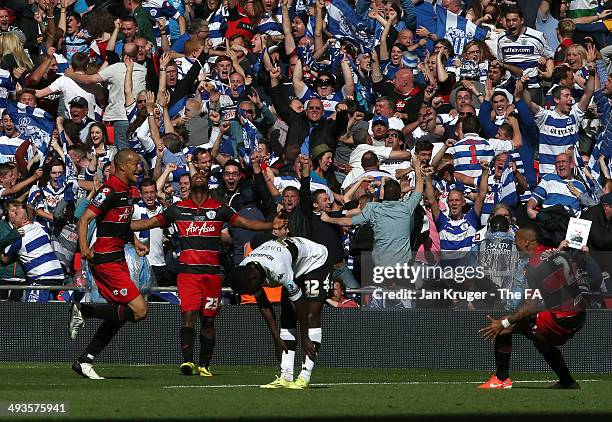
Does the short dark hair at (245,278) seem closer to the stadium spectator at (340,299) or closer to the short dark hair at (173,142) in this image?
the stadium spectator at (340,299)

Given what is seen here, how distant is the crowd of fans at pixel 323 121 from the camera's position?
19.7 meters

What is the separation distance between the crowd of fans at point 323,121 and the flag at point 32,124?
0.03m

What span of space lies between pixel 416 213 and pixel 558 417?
27.0 ft

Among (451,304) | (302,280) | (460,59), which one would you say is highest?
(460,59)

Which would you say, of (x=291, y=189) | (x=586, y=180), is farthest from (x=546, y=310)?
(x=586, y=180)

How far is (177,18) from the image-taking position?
25641 mm

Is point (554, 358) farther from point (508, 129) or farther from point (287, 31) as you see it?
point (287, 31)

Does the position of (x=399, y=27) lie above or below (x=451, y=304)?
above

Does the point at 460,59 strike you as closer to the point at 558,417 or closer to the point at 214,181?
the point at 214,181

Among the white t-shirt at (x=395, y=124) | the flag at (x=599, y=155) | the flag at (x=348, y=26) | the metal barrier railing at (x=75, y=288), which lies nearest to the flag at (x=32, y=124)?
the metal barrier railing at (x=75, y=288)

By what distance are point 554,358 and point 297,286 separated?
2.85 m

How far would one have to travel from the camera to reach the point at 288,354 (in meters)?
14.1

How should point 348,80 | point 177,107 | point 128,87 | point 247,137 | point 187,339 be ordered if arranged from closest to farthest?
1. point 187,339
2. point 247,137
3. point 348,80
4. point 128,87
5. point 177,107

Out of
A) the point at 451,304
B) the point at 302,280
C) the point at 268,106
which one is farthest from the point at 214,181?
the point at 302,280
